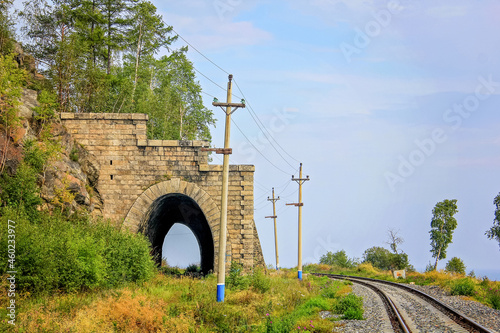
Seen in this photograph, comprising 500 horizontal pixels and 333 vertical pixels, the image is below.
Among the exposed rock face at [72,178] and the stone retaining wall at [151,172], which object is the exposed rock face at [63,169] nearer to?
the exposed rock face at [72,178]

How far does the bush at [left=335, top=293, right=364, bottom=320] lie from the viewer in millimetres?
13406

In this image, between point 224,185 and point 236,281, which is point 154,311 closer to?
point 224,185

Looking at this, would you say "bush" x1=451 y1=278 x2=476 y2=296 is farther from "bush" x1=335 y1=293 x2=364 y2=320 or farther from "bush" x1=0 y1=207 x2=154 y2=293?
"bush" x1=0 y1=207 x2=154 y2=293

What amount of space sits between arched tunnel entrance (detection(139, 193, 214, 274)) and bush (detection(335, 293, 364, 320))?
9536 mm

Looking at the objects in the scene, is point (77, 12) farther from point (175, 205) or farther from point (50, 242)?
point (50, 242)

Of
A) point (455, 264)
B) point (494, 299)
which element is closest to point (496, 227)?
point (455, 264)

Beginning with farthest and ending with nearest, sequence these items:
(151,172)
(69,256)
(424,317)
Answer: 1. (151,172)
2. (424,317)
3. (69,256)

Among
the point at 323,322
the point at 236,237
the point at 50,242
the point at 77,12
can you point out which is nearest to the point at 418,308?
the point at 323,322

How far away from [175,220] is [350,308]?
1717 cm

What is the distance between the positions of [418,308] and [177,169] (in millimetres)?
12202

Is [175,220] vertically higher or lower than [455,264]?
higher

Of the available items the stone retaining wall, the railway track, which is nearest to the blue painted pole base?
the railway track

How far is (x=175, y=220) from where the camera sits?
28.9 meters

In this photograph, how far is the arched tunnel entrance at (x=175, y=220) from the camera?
22427 mm
